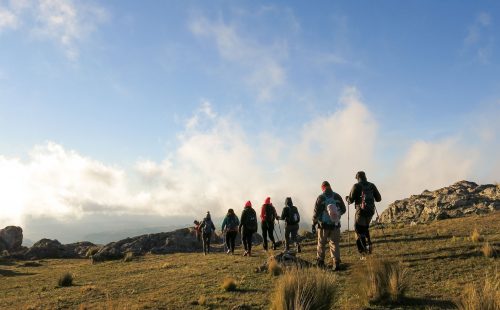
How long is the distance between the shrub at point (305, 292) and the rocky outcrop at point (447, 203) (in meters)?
26.0

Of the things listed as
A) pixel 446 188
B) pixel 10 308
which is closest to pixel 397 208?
pixel 446 188

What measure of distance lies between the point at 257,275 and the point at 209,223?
45.5 feet

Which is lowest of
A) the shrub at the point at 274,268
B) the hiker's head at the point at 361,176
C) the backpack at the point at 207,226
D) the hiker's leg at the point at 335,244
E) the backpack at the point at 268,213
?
the shrub at the point at 274,268

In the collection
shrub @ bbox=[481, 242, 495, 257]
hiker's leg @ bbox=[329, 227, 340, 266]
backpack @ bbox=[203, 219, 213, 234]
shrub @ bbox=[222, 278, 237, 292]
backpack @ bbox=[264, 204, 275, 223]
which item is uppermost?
backpack @ bbox=[264, 204, 275, 223]

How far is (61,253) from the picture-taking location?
49.3 metres

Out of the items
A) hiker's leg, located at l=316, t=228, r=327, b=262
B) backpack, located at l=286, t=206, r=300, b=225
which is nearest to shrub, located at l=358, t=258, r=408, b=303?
hiker's leg, located at l=316, t=228, r=327, b=262

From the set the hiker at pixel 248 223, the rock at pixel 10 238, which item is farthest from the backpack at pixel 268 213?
the rock at pixel 10 238

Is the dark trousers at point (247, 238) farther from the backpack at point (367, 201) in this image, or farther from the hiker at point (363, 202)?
the backpack at point (367, 201)

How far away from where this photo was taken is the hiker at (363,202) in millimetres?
13984

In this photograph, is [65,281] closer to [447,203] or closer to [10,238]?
[447,203]

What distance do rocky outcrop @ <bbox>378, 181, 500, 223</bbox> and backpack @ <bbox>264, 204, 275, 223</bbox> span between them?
641 inches

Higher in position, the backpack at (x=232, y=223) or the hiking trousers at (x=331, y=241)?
the backpack at (x=232, y=223)

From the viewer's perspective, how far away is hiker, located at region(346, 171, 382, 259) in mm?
13984

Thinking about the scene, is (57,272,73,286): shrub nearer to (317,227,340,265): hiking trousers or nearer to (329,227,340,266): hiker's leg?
(317,227,340,265): hiking trousers
